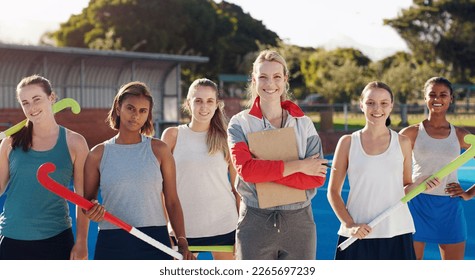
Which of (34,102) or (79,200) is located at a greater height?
(34,102)

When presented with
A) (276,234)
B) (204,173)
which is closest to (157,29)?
(204,173)

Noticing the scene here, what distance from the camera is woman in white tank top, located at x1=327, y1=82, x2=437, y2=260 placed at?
4.13 meters

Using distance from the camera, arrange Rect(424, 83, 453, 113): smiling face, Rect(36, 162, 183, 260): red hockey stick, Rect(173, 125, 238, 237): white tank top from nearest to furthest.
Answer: Rect(36, 162, 183, 260): red hockey stick, Rect(173, 125, 238, 237): white tank top, Rect(424, 83, 453, 113): smiling face

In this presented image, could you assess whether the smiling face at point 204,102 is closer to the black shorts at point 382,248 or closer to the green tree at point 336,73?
the black shorts at point 382,248

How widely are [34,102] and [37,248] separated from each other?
0.78 metres

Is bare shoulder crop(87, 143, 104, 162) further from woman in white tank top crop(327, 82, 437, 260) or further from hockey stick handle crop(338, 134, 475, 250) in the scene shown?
hockey stick handle crop(338, 134, 475, 250)

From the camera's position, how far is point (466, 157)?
3.97 m

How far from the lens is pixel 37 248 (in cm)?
403

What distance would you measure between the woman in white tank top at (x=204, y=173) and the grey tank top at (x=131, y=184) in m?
0.97

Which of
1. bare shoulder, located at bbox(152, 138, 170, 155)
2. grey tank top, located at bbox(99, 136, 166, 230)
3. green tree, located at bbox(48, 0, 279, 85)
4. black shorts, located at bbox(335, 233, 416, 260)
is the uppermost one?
green tree, located at bbox(48, 0, 279, 85)

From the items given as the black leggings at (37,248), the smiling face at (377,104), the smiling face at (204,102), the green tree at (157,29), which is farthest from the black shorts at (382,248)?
the green tree at (157,29)

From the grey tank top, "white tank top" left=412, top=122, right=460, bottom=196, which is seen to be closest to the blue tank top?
the grey tank top

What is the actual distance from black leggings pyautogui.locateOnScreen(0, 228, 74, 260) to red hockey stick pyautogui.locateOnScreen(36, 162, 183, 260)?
0.46m

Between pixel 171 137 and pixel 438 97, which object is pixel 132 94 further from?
pixel 438 97
